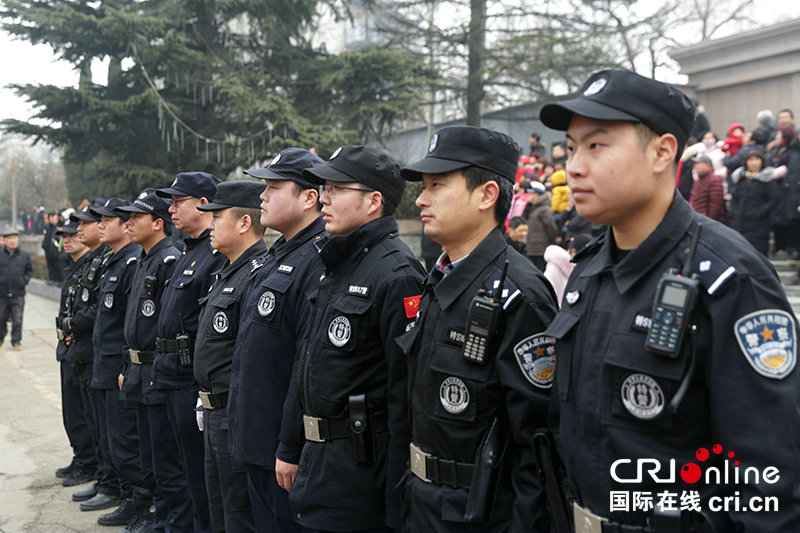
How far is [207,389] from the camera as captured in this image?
4.30m

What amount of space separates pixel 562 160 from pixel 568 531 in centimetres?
1266

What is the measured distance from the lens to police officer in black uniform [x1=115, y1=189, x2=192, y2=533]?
206 inches

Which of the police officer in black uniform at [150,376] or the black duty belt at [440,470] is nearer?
the black duty belt at [440,470]

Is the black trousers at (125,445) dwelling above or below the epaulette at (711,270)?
below

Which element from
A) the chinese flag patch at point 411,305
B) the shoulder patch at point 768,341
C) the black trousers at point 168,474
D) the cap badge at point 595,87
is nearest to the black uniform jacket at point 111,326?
the black trousers at point 168,474

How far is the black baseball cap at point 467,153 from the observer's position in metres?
2.80

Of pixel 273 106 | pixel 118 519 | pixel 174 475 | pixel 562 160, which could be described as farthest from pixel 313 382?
pixel 273 106

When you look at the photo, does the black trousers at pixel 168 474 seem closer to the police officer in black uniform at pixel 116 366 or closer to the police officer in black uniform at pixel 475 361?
the police officer in black uniform at pixel 116 366

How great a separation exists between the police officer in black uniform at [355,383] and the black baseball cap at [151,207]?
2959 mm

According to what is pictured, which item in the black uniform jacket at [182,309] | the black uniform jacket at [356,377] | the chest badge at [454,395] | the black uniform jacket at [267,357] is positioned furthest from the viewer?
the black uniform jacket at [182,309]

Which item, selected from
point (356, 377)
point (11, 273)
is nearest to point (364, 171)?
point (356, 377)

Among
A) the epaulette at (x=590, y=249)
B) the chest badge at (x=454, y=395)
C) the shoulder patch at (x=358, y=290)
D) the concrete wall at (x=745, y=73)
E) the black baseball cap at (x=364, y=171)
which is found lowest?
the chest badge at (x=454, y=395)

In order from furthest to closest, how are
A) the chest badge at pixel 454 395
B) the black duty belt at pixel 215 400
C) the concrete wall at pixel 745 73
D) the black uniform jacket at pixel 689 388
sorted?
the concrete wall at pixel 745 73, the black duty belt at pixel 215 400, the chest badge at pixel 454 395, the black uniform jacket at pixel 689 388

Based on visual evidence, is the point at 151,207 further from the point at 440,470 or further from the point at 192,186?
the point at 440,470
